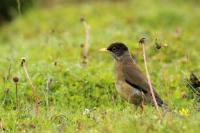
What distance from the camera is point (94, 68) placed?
11.1 meters

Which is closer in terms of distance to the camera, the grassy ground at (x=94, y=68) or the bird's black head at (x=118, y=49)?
the grassy ground at (x=94, y=68)

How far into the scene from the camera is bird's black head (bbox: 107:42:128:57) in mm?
9180

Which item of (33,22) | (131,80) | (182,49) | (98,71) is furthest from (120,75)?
(33,22)

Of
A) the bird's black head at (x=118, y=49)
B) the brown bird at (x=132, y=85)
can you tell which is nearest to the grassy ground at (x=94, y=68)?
the brown bird at (x=132, y=85)

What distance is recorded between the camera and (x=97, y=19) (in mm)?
17891

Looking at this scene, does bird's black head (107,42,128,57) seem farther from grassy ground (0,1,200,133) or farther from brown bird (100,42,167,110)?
grassy ground (0,1,200,133)

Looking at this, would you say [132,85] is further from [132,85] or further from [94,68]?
[94,68]

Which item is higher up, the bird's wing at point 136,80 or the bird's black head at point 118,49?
the bird's black head at point 118,49

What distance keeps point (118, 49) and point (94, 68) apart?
190 cm

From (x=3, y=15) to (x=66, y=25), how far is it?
332cm

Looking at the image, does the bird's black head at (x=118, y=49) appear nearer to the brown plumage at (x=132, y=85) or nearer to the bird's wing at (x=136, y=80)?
the brown plumage at (x=132, y=85)

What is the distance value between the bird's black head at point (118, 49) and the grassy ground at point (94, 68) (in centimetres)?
43

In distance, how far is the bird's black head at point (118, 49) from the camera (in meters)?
9.18

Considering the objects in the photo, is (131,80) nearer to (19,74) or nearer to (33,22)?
(19,74)
